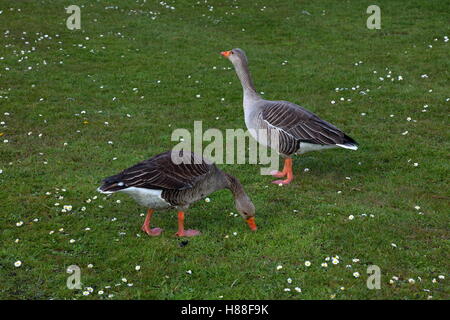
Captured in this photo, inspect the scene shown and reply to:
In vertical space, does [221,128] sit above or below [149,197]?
below

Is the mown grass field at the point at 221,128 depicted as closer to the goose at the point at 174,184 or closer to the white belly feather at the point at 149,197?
the goose at the point at 174,184

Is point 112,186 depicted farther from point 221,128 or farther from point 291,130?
point 221,128

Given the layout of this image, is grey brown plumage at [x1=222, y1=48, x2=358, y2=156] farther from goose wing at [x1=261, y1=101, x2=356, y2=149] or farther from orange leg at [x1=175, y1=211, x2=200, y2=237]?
orange leg at [x1=175, y1=211, x2=200, y2=237]

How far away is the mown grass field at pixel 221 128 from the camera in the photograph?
23.5 feet

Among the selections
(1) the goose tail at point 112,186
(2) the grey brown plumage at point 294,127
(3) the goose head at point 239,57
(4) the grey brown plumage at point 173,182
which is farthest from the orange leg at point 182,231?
(3) the goose head at point 239,57

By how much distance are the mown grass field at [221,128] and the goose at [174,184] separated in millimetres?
392

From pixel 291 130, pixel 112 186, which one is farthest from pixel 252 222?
pixel 291 130

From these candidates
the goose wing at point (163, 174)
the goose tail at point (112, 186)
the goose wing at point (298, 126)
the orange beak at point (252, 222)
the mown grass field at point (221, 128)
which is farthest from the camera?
the goose wing at point (298, 126)

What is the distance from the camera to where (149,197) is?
7.73 meters

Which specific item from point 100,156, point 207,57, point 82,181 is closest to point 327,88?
point 207,57

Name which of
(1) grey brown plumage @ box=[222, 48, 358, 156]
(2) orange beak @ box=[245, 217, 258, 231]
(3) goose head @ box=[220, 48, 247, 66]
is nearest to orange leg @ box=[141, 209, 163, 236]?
(2) orange beak @ box=[245, 217, 258, 231]

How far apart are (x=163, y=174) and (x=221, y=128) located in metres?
5.82

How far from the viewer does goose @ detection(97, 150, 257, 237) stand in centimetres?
755
